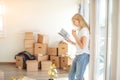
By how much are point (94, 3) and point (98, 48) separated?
2.65 feet

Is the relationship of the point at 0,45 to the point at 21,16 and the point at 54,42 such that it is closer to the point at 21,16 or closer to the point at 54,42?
the point at 21,16

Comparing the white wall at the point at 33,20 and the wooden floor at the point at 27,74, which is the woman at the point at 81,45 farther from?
the white wall at the point at 33,20

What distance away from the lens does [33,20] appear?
692 centimetres

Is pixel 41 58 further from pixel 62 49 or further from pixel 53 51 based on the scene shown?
pixel 62 49

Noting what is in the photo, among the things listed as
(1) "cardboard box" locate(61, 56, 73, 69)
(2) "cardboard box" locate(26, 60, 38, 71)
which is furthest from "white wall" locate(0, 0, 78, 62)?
(2) "cardboard box" locate(26, 60, 38, 71)

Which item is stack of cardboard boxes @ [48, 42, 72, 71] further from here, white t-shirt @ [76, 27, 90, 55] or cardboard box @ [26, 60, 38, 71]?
white t-shirt @ [76, 27, 90, 55]

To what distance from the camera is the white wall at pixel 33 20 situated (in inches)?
270

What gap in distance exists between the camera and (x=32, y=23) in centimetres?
691

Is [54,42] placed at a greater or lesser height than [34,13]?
lesser

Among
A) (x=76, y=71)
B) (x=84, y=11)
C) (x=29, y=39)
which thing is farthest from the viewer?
(x=29, y=39)

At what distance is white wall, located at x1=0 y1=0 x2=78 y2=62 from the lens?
22.5 ft

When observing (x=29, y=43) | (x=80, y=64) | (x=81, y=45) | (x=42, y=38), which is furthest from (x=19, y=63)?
(x=81, y=45)

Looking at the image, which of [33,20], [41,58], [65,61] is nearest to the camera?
[65,61]

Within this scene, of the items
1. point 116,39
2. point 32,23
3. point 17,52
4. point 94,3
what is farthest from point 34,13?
point 116,39
